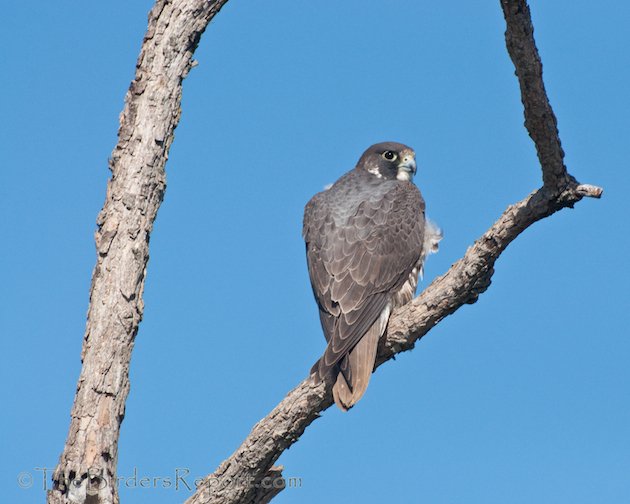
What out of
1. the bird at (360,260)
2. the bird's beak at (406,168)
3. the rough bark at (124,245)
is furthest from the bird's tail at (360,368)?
the bird's beak at (406,168)

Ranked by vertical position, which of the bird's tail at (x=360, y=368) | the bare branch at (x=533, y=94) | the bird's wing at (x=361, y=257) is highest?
the bird's wing at (x=361, y=257)

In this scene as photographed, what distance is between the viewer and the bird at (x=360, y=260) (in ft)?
18.4

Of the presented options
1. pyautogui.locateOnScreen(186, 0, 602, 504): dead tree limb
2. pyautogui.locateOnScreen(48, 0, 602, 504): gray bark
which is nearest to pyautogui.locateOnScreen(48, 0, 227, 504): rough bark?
pyautogui.locateOnScreen(48, 0, 602, 504): gray bark

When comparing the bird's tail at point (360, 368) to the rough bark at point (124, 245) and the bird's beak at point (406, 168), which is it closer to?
the rough bark at point (124, 245)

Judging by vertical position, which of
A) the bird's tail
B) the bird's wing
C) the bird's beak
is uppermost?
the bird's beak

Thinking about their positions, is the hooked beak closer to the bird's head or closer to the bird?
the bird's head

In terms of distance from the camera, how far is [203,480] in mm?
5062

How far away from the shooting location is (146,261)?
488cm

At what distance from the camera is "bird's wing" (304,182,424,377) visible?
19.2 feet

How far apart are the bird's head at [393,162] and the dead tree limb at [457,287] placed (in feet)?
6.22

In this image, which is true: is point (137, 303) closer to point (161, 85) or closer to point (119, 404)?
point (119, 404)

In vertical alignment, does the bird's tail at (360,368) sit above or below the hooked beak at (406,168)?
below

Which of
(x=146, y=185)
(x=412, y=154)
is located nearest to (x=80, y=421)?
(x=146, y=185)

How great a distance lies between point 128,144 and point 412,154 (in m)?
2.86
